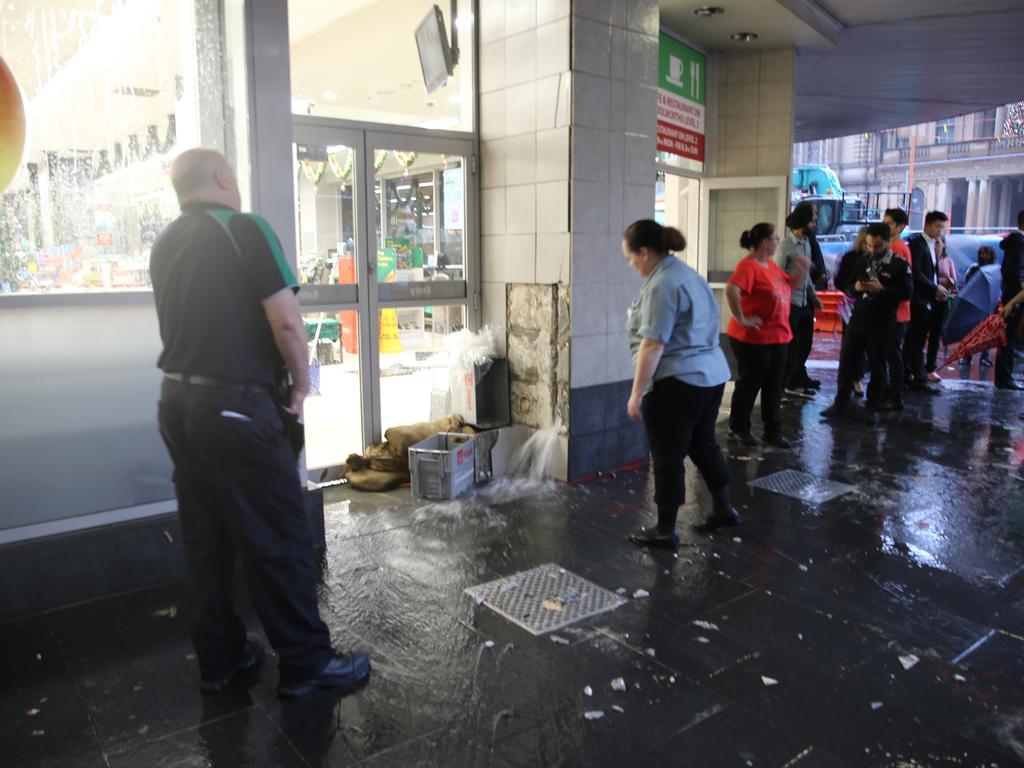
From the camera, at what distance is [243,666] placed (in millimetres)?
2924

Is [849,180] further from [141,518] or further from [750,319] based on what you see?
[141,518]

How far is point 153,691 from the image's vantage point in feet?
9.32

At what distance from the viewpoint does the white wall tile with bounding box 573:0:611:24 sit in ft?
16.4

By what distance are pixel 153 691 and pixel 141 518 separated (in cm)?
107

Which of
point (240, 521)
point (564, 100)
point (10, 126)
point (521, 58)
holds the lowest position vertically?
point (240, 521)

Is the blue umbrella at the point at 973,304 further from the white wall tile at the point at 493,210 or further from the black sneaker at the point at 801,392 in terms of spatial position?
the white wall tile at the point at 493,210

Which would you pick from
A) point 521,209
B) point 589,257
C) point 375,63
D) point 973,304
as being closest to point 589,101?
point 521,209

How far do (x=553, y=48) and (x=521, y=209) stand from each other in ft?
A: 3.37

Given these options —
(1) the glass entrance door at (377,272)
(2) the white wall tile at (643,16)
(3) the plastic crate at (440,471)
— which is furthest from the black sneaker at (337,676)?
(2) the white wall tile at (643,16)

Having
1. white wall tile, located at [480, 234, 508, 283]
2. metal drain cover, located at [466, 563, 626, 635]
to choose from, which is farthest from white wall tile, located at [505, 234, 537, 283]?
metal drain cover, located at [466, 563, 626, 635]

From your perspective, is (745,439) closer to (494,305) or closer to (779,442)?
(779,442)

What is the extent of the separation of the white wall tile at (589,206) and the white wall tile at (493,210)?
2.20ft

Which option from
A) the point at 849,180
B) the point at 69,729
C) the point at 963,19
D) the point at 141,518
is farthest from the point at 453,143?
the point at 849,180

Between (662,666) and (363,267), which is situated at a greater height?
(363,267)
